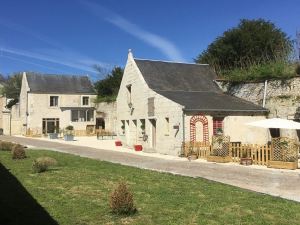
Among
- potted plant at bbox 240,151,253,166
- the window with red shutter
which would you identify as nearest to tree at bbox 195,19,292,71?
the window with red shutter

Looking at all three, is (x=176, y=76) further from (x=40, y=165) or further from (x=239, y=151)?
(x=40, y=165)

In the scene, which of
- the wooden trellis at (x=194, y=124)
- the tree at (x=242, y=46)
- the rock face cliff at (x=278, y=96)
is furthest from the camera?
the tree at (x=242, y=46)

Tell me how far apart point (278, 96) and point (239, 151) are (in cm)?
666

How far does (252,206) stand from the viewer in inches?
345

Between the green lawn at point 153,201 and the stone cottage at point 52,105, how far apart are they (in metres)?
40.6

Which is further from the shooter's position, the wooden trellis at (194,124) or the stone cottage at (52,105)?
the stone cottage at (52,105)

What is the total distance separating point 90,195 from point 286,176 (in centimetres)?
710

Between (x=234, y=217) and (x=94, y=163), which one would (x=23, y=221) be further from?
(x=94, y=163)

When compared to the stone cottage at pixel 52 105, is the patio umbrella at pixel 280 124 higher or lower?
lower

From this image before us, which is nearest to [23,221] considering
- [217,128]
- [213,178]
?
[213,178]

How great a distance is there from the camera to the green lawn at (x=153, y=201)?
7.76 metres

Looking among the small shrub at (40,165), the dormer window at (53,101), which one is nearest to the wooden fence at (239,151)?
the small shrub at (40,165)

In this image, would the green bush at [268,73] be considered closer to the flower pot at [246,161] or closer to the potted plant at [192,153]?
the potted plant at [192,153]

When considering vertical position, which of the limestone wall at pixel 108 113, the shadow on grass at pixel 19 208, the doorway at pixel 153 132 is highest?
the limestone wall at pixel 108 113
